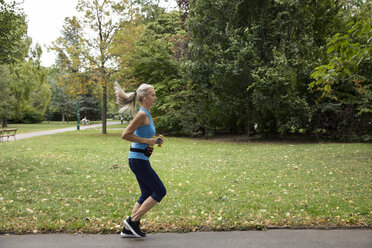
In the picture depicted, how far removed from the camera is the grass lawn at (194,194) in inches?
193

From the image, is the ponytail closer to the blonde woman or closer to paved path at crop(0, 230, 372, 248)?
the blonde woman

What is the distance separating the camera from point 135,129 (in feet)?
13.1

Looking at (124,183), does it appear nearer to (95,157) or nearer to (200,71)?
(95,157)

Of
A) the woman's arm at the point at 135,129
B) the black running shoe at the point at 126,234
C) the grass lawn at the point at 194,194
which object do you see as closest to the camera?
the woman's arm at the point at 135,129

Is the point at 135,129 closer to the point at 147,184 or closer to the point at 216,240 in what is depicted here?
the point at 147,184

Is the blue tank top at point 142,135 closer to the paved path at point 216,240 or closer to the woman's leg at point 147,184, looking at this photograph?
the woman's leg at point 147,184

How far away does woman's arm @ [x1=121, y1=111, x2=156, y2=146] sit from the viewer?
13.0 feet

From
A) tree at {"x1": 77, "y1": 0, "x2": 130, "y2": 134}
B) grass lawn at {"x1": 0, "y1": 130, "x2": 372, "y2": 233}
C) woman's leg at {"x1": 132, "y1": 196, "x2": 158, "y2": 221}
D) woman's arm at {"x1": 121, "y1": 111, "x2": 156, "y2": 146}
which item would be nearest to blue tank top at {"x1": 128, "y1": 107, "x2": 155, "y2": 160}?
woman's arm at {"x1": 121, "y1": 111, "x2": 156, "y2": 146}

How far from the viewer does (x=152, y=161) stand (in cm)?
1188

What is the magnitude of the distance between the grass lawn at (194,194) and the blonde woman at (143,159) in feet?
1.56

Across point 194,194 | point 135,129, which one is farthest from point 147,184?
point 194,194

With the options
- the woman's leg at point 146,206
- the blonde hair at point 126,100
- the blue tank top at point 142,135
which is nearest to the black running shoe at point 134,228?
the woman's leg at point 146,206

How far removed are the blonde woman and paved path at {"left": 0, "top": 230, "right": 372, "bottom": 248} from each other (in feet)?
0.87

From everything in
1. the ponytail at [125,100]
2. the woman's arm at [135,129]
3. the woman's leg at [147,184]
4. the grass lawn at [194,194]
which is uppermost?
the ponytail at [125,100]
